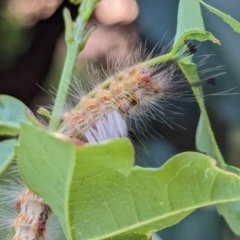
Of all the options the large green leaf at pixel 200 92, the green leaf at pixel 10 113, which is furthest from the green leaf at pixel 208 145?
the green leaf at pixel 10 113

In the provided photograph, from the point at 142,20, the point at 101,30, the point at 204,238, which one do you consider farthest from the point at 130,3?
the point at 204,238

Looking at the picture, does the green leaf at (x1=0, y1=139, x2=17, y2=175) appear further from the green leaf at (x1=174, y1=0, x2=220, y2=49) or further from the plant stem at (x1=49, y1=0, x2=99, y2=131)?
the green leaf at (x1=174, y1=0, x2=220, y2=49)

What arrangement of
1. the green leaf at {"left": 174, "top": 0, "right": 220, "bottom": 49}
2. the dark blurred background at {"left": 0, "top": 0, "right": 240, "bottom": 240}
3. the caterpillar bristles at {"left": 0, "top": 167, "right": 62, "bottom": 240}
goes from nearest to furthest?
the green leaf at {"left": 174, "top": 0, "right": 220, "bottom": 49} < the caterpillar bristles at {"left": 0, "top": 167, "right": 62, "bottom": 240} < the dark blurred background at {"left": 0, "top": 0, "right": 240, "bottom": 240}

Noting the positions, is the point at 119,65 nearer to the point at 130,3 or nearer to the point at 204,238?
the point at 204,238

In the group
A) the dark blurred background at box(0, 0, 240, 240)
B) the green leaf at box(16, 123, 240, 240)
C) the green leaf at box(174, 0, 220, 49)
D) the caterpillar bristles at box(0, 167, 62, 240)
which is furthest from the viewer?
the dark blurred background at box(0, 0, 240, 240)

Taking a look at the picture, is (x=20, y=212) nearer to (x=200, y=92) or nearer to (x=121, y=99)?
(x=121, y=99)

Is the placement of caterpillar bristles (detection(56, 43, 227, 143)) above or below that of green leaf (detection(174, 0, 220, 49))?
below

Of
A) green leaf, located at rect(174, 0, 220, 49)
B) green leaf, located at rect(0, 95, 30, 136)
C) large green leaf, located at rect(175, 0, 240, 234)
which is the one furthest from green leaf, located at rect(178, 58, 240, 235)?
green leaf, located at rect(0, 95, 30, 136)
